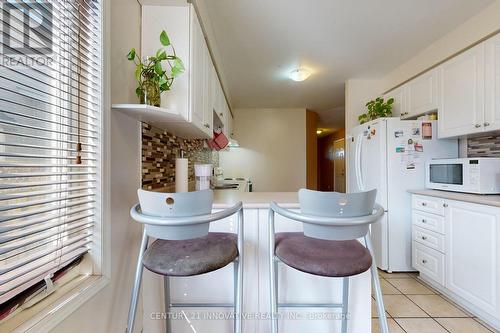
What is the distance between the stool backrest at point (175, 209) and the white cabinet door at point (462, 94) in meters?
2.60

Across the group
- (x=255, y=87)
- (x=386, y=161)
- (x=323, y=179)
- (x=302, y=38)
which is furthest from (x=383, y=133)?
(x=323, y=179)

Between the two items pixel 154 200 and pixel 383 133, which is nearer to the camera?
pixel 154 200

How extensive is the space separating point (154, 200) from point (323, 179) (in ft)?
29.5

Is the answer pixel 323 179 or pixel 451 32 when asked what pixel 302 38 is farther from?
pixel 323 179

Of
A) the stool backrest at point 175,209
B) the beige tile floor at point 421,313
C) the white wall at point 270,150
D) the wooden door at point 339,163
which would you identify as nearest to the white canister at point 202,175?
the stool backrest at point 175,209

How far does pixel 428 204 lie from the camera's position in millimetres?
2244

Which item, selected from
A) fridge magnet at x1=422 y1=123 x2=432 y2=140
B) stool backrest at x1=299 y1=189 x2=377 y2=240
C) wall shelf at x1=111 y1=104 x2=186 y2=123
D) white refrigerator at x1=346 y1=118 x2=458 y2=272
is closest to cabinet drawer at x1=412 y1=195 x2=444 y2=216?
white refrigerator at x1=346 y1=118 x2=458 y2=272

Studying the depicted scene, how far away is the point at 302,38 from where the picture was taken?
2457 millimetres

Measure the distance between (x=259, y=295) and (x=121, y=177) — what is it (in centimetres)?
103

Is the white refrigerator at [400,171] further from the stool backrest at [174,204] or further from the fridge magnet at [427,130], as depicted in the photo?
the stool backrest at [174,204]

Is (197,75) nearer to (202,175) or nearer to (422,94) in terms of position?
(202,175)

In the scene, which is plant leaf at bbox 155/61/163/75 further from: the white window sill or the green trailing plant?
the green trailing plant

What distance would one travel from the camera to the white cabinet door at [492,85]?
1895 mm

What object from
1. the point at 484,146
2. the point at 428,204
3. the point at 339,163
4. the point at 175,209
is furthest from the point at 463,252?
the point at 339,163
